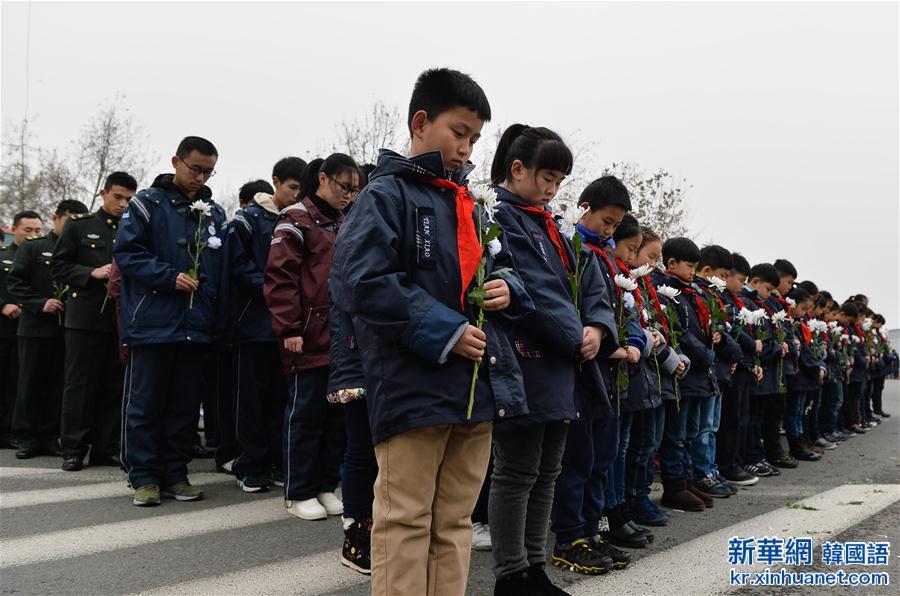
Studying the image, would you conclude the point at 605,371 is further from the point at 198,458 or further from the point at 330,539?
the point at 198,458

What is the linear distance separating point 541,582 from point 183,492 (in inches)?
114

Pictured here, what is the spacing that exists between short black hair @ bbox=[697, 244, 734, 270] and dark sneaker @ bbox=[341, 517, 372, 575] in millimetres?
4750

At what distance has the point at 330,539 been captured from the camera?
14.1 ft

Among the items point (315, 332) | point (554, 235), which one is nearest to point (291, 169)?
point (315, 332)

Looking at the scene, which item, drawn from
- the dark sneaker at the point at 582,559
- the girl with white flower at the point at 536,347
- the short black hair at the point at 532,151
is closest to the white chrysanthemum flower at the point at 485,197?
the girl with white flower at the point at 536,347

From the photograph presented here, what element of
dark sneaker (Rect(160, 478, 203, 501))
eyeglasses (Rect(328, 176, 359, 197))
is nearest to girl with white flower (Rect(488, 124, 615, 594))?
eyeglasses (Rect(328, 176, 359, 197))

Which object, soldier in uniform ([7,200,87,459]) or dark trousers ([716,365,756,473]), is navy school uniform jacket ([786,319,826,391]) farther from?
soldier in uniform ([7,200,87,459])

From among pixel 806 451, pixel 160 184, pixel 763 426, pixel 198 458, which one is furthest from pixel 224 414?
pixel 806 451

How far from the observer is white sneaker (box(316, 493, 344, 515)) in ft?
15.9

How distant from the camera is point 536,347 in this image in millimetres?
3146

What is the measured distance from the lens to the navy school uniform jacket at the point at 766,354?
771 centimetres

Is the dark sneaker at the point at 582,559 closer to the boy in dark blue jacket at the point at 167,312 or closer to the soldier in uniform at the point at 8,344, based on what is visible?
the boy in dark blue jacket at the point at 167,312

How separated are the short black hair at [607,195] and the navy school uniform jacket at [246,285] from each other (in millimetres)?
2541

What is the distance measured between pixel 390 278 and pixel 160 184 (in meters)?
3.40
